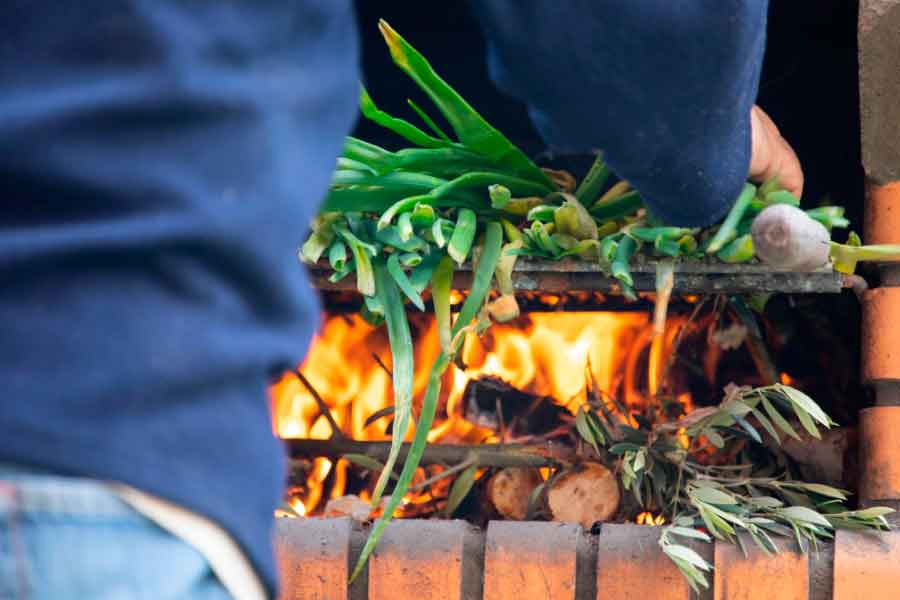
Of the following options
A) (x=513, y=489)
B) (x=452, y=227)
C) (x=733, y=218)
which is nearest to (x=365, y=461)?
(x=513, y=489)

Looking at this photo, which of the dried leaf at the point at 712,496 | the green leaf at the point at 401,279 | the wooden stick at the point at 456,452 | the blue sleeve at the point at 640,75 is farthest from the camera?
the wooden stick at the point at 456,452

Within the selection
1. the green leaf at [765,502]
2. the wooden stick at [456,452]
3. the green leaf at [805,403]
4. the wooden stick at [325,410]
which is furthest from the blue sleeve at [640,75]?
the wooden stick at [325,410]

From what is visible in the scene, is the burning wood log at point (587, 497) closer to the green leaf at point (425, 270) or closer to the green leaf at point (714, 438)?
the green leaf at point (714, 438)

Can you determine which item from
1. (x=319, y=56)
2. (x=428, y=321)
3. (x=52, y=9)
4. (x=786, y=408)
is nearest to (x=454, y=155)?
(x=428, y=321)

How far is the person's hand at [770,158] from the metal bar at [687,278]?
10 centimetres

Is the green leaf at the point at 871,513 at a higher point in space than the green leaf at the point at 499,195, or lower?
lower

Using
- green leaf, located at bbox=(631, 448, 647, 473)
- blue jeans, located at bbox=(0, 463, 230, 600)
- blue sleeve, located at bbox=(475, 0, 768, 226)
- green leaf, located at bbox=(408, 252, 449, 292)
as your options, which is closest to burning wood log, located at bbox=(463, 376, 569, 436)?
green leaf, located at bbox=(631, 448, 647, 473)

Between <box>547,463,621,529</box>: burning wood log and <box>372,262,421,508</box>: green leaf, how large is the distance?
305 millimetres

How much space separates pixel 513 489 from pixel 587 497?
14 cm

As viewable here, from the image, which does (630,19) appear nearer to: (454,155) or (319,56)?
(319,56)

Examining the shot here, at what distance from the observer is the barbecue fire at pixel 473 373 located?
1.92m

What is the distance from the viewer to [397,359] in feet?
4.96

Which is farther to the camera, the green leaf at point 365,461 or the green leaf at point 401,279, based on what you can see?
the green leaf at point 365,461

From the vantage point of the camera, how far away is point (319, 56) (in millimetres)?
710
